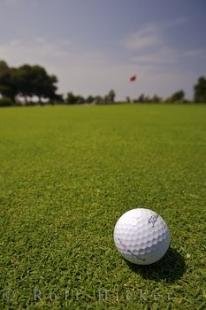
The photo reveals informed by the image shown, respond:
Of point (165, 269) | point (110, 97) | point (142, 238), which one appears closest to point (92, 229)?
point (142, 238)

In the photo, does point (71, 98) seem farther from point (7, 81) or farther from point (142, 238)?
point (142, 238)

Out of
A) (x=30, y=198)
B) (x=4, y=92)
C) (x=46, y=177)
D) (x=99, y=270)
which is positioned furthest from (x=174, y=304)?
(x=4, y=92)

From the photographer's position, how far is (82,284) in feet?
5.19

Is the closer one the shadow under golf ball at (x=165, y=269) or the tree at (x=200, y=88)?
the shadow under golf ball at (x=165, y=269)

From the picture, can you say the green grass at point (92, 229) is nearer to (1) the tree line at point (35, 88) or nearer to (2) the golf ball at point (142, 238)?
(2) the golf ball at point (142, 238)

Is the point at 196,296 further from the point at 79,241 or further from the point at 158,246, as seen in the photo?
the point at 79,241

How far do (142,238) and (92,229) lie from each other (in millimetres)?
528

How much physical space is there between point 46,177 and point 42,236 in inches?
55.5

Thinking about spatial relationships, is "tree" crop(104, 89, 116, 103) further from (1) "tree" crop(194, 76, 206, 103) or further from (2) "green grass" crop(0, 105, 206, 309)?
(2) "green grass" crop(0, 105, 206, 309)

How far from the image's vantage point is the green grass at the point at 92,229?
5.00ft

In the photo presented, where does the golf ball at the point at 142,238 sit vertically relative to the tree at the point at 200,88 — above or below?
above

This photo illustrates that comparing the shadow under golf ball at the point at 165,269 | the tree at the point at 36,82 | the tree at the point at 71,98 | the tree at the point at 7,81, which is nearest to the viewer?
the shadow under golf ball at the point at 165,269

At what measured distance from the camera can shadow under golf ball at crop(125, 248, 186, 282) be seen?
65.1 inches

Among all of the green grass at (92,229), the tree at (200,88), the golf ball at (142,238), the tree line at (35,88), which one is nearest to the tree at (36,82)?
the tree line at (35,88)
